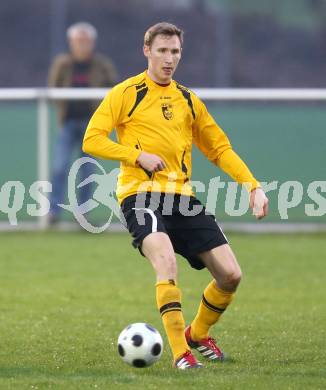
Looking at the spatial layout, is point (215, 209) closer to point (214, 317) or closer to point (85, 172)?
point (85, 172)

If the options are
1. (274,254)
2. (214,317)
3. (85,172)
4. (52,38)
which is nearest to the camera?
(214,317)

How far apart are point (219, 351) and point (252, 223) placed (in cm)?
802

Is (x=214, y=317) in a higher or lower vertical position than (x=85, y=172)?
higher

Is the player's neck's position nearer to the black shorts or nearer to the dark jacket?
the black shorts

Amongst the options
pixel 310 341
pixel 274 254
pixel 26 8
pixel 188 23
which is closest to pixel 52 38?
pixel 26 8

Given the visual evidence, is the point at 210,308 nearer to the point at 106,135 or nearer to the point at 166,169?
the point at 166,169

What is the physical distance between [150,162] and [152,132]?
1.43ft

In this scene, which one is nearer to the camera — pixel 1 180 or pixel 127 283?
pixel 127 283

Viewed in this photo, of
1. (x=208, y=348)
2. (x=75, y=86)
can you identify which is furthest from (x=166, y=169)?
(x=75, y=86)

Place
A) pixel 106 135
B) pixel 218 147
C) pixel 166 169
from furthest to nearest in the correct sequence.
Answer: pixel 218 147 < pixel 166 169 < pixel 106 135

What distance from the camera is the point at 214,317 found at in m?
6.73

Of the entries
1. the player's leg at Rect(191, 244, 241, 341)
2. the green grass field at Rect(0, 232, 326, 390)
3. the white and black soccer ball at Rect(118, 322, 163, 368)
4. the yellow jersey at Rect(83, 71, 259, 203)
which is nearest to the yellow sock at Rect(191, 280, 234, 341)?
the player's leg at Rect(191, 244, 241, 341)

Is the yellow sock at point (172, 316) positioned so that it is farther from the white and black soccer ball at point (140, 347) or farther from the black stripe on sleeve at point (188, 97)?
the black stripe on sleeve at point (188, 97)

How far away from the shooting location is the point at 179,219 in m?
6.51
